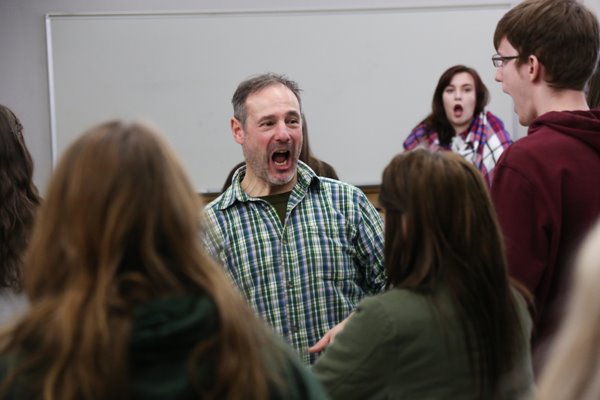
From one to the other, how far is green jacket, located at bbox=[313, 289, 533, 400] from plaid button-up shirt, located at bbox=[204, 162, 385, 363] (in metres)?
0.87

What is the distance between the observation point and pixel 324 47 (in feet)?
21.6

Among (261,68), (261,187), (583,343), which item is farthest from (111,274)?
(261,68)

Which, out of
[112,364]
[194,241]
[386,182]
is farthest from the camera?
[386,182]

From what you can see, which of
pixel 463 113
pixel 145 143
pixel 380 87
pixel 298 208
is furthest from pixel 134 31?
pixel 145 143

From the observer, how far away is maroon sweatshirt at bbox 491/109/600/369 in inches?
86.7

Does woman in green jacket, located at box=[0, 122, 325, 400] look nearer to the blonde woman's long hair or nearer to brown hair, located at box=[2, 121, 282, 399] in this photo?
brown hair, located at box=[2, 121, 282, 399]

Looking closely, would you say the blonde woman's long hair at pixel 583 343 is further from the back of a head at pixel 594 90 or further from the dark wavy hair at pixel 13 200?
the back of a head at pixel 594 90

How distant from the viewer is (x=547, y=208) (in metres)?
2.20

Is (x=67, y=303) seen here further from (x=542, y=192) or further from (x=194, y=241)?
(x=542, y=192)

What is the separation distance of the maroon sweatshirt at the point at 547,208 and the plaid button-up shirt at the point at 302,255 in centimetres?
57

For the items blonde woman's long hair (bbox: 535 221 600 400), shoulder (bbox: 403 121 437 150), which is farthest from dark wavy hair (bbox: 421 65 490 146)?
blonde woman's long hair (bbox: 535 221 600 400)

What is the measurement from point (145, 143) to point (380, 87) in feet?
17.7

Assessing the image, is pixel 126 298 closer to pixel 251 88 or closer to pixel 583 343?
pixel 583 343

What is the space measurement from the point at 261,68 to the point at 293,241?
4.00 meters
